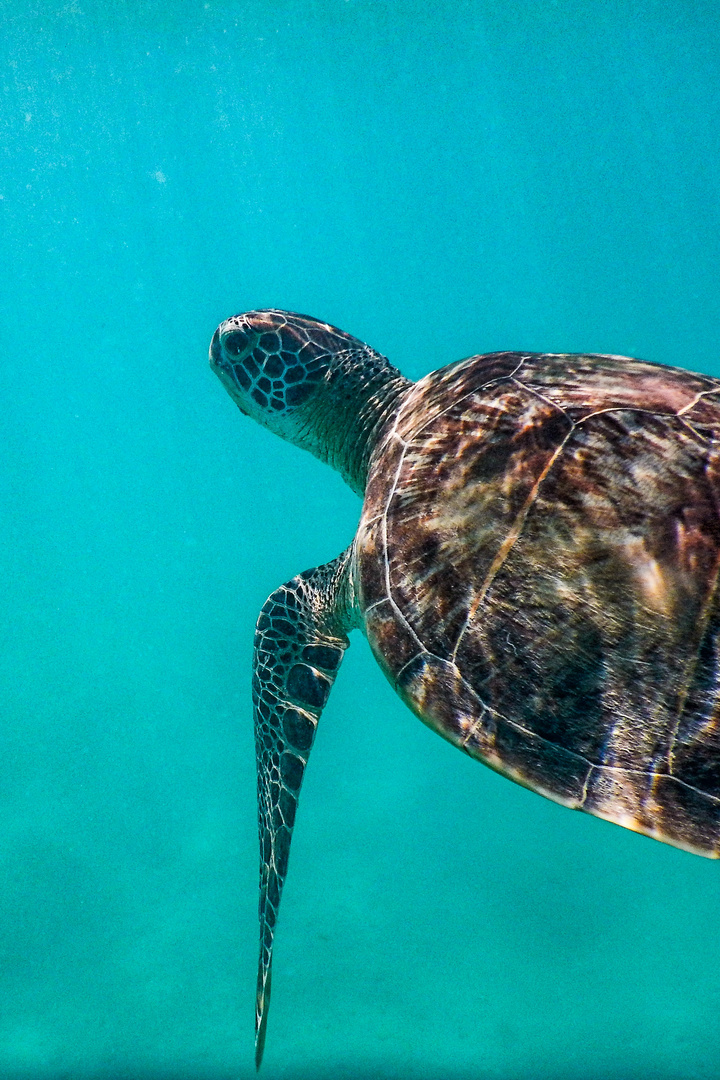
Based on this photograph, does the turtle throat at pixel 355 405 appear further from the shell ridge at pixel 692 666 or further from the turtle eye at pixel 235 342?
the shell ridge at pixel 692 666

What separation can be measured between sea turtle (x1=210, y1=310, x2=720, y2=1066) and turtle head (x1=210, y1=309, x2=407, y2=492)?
3.13ft

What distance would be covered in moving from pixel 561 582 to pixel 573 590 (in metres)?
0.04

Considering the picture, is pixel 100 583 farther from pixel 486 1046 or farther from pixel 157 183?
pixel 157 183

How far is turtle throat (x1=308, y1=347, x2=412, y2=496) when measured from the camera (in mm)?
3924

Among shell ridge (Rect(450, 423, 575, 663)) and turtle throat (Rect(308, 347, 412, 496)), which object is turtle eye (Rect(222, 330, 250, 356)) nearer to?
turtle throat (Rect(308, 347, 412, 496))

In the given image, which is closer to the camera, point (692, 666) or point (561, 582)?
point (692, 666)

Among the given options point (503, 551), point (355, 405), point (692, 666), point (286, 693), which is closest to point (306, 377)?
point (355, 405)

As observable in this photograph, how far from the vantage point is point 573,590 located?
2031mm

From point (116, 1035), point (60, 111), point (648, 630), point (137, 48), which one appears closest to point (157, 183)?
point (60, 111)

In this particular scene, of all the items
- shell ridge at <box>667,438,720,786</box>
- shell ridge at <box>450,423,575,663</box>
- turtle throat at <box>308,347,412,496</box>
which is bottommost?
shell ridge at <box>667,438,720,786</box>

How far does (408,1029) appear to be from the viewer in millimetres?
7285

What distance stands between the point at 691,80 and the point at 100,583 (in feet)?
115

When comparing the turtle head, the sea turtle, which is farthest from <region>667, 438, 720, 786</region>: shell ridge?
the turtle head

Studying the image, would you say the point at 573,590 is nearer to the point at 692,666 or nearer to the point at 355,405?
the point at 692,666
